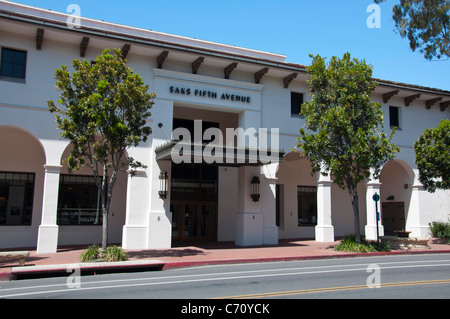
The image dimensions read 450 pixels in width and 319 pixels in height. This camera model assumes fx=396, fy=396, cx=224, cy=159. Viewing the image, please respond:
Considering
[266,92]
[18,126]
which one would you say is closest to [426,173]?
[266,92]

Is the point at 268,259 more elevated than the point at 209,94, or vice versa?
the point at 209,94

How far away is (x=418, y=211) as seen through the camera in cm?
2338

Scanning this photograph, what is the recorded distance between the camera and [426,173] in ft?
67.7

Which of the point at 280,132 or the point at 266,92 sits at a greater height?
the point at 266,92

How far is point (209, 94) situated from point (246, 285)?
11643 millimetres

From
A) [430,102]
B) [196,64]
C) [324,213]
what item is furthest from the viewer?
[430,102]

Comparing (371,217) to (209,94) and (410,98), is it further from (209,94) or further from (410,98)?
(209,94)

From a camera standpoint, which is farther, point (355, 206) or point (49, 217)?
point (355, 206)

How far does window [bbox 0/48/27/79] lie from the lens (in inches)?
635

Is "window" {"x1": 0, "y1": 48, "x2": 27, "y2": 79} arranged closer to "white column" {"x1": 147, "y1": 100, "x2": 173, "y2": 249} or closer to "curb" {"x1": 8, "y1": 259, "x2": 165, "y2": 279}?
"white column" {"x1": 147, "y1": 100, "x2": 173, "y2": 249}

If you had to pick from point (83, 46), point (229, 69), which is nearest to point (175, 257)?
point (229, 69)
